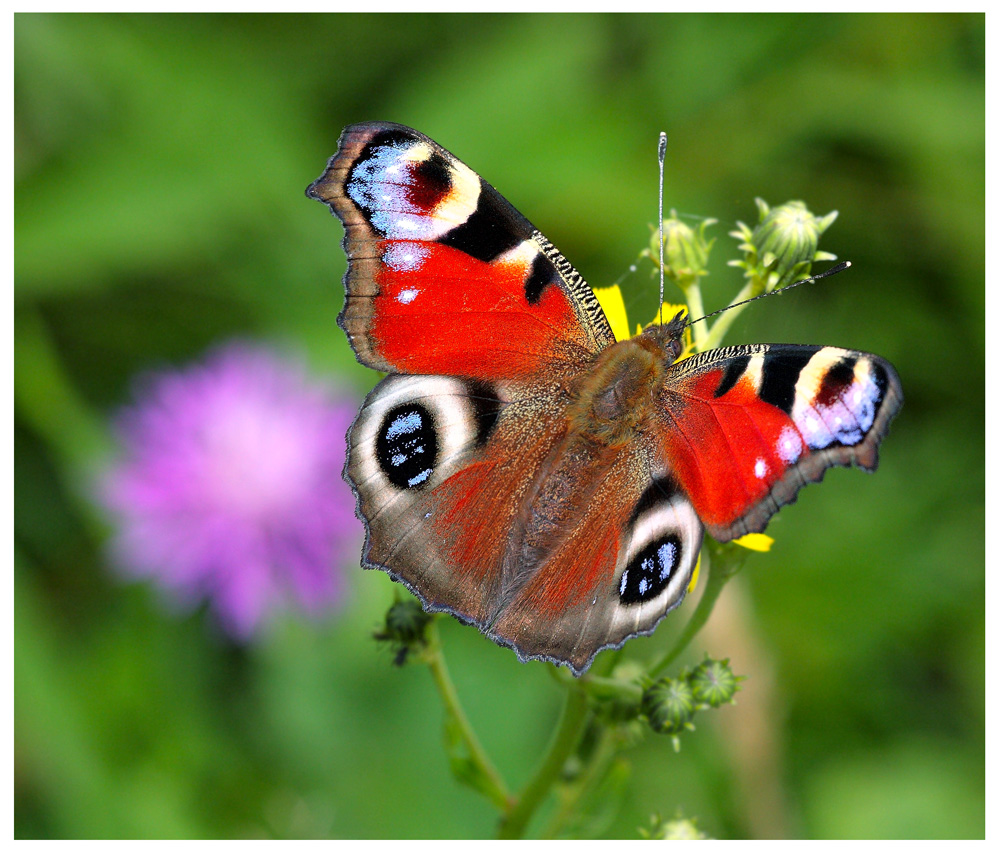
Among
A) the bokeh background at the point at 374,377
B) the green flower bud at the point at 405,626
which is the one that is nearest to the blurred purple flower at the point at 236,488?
the bokeh background at the point at 374,377

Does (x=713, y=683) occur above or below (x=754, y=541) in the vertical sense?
below

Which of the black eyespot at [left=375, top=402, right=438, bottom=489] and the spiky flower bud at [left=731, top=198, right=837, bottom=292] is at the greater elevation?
the spiky flower bud at [left=731, top=198, right=837, bottom=292]

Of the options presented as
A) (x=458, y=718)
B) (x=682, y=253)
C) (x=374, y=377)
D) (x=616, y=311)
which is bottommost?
(x=458, y=718)

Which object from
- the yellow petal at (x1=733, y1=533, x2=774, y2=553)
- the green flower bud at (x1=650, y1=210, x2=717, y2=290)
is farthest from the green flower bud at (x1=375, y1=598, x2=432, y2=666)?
the green flower bud at (x1=650, y1=210, x2=717, y2=290)

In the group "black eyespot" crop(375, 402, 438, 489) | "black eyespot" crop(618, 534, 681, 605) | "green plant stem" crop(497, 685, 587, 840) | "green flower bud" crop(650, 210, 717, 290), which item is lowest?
"green plant stem" crop(497, 685, 587, 840)

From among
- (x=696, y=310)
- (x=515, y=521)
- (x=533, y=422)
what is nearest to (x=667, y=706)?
(x=515, y=521)

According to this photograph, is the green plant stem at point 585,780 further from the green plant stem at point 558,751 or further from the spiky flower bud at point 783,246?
the spiky flower bud at point 783,246

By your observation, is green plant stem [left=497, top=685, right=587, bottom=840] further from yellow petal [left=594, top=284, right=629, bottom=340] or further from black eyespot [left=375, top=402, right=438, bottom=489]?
yellow petal [left=594, top=284, right=629, bottom=340]

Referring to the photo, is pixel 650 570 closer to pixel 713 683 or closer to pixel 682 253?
pixel 713 683
